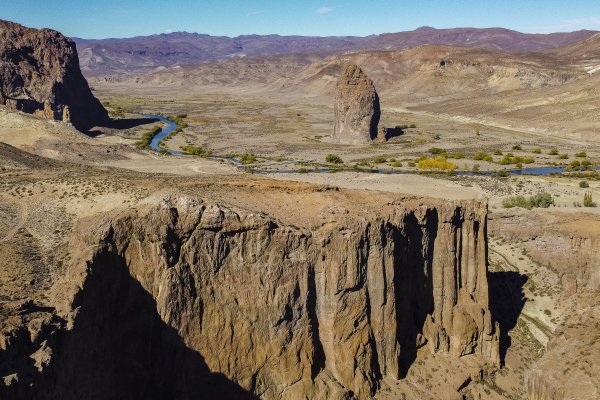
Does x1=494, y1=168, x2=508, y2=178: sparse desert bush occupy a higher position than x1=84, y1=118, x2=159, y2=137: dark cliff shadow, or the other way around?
x1=84, y1=118, x2=159, y2=137: dark cliff shadow

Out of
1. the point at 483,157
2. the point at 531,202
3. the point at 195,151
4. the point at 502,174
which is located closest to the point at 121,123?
the point at 195,151

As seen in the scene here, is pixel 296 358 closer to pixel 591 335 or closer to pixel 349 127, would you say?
pixel 591 335

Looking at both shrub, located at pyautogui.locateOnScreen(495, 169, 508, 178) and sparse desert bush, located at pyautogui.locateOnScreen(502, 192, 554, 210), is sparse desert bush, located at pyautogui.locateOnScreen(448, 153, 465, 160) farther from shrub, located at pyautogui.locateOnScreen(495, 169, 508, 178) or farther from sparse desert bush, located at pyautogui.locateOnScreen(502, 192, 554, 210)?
sparse desert bush, located at pyautogui.locateOnScreen(502, 192, 554, 210)

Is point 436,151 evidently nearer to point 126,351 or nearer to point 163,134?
point 163,134

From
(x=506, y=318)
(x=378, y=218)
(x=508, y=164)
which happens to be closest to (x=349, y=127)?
(x=508, y=164)

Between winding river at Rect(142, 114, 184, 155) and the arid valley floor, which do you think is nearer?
the arid valley floor

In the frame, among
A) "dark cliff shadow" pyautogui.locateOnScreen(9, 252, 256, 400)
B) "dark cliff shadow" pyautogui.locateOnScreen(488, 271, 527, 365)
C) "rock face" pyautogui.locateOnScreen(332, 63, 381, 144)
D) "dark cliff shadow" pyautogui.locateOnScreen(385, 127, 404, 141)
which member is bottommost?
"dark cliff shadow" pyautogui.locateOnScreen(488, 271, 527, 365)

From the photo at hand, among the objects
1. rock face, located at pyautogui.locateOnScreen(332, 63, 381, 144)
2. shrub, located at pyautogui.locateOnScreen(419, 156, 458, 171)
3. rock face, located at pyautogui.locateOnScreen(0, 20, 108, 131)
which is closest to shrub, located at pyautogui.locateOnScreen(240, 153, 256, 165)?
rock face, located at pyautogui.locateOnScreen(332, 63, 381, 144)
